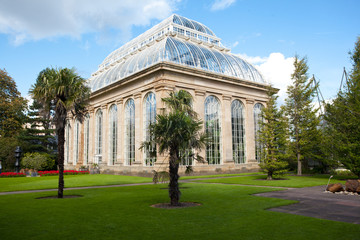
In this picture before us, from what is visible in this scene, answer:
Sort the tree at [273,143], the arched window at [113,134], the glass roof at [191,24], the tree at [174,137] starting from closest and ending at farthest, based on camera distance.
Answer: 1. the tree at [174,137]
2. the tree at [273,143]
3. the arched window at [113,134]
4. the glass roof at [191,24]

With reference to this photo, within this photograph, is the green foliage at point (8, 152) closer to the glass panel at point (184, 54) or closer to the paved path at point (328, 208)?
the glass panel at point (184, 54)

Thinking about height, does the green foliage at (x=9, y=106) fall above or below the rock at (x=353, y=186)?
above

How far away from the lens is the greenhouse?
39.8m

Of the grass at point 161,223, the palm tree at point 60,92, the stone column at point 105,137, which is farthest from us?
the stone column at point 105,137

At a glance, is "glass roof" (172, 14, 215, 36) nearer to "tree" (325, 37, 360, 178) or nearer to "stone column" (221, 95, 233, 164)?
"stone column" (221, 95, 233, 164)

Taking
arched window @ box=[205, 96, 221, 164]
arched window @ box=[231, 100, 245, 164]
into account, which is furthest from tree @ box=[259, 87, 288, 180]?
arched window @ box=[231, 100, 245, 164]

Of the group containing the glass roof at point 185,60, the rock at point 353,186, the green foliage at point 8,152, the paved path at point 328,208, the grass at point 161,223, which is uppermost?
the glass roof at point 185,60

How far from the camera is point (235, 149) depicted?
149ft

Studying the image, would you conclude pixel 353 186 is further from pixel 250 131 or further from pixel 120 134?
pixel 120 134

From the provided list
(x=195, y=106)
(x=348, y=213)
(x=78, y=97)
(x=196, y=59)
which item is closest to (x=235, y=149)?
(x=195, y=106)

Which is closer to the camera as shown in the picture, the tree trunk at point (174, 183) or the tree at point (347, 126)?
the tree trunk at point (174, 183)

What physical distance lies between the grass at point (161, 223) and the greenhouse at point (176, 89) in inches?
842

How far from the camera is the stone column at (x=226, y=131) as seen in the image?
142ft

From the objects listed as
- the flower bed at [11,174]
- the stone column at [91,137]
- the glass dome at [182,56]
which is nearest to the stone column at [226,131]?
the glass dome at [182,56]
